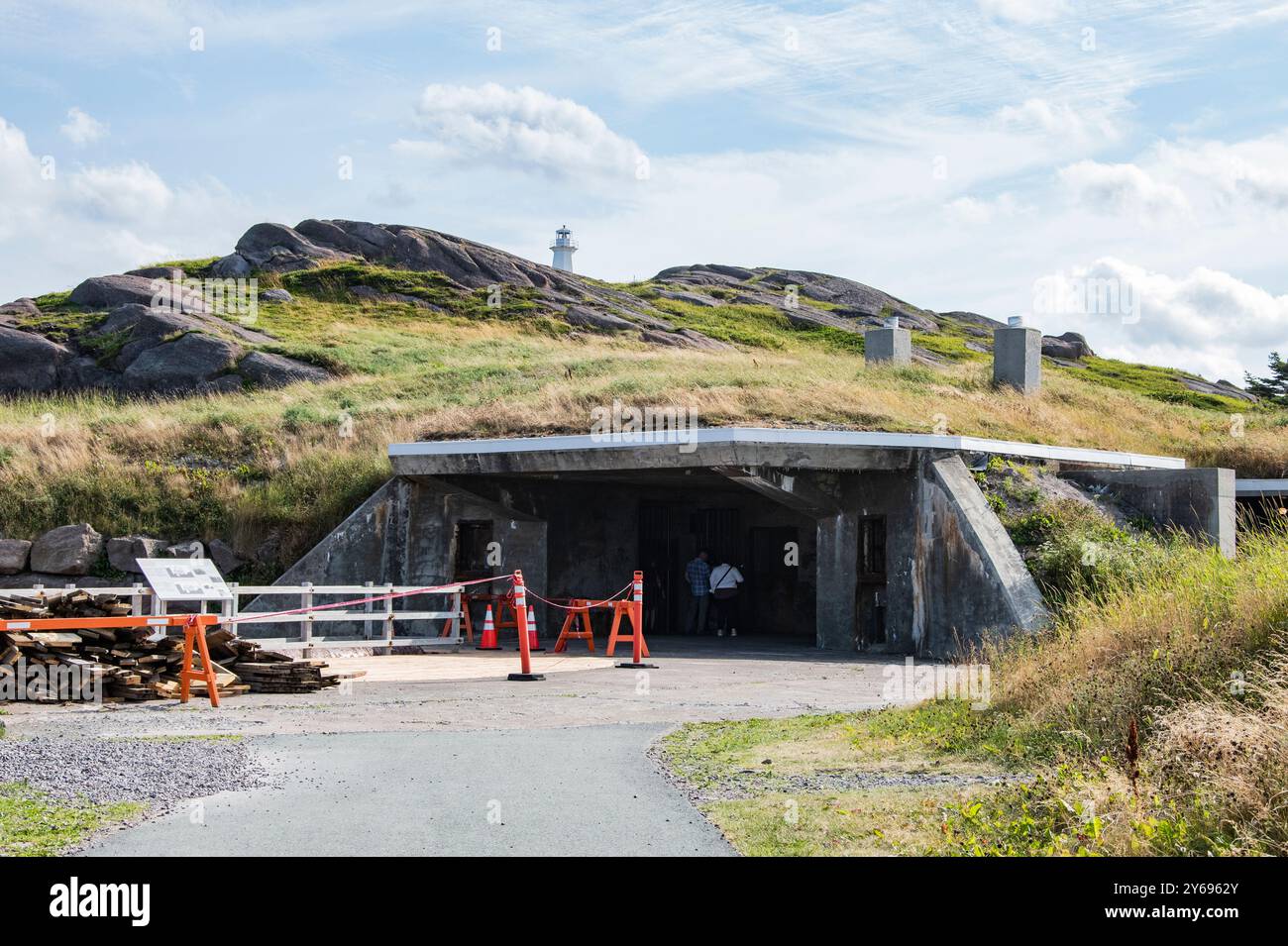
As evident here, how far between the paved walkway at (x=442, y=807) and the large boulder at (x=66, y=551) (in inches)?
543

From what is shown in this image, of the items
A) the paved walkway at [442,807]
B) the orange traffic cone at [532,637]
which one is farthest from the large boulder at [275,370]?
the paved walkway at [442,807]

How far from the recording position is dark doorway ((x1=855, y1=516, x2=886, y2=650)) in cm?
2267

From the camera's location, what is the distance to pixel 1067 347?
7294 centimetres

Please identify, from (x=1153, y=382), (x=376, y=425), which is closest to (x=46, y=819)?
(x=376, y=425)

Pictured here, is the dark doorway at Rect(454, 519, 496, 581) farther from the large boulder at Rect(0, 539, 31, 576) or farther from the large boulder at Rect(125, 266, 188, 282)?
the large boulder at Rect(125, 266, 188, 282)

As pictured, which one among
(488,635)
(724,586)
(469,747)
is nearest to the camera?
(469,747)

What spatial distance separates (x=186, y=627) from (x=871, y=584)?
12.2 metres

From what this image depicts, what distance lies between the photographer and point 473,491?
82.4ft

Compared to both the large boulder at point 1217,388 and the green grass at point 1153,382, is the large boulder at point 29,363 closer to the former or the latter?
the green grass at point 1153,382

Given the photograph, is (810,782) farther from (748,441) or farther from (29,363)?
(29,363)

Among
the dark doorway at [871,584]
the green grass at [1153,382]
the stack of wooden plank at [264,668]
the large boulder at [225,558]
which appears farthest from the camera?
the green grass at [1153,382]

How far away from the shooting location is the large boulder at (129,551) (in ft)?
78.0
